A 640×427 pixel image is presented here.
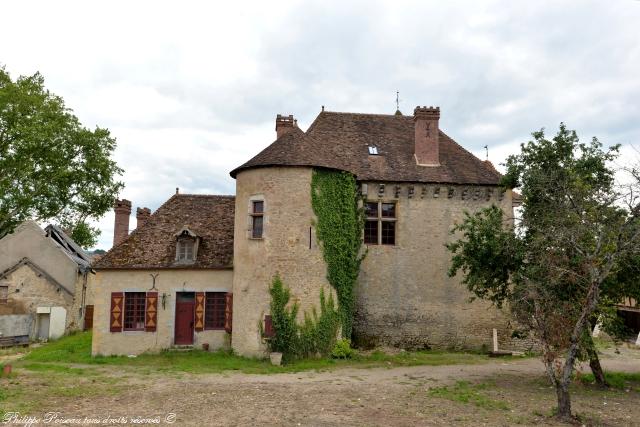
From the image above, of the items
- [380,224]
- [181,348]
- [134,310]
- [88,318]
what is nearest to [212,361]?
[181,348]

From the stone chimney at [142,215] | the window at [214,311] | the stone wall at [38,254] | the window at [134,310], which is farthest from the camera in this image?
the stone wall at [38,254]

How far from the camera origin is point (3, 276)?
936 inches

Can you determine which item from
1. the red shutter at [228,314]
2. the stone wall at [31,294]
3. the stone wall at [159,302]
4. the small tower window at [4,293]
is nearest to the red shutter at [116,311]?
the stone wall at [159,302]

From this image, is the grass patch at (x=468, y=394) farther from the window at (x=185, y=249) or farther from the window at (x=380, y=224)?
the window at (x=185, y=249)

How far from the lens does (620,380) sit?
13.5m

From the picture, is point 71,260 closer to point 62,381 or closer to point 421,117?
point 62,381

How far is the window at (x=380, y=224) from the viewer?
1967cm

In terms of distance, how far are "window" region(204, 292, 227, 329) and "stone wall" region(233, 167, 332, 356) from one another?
1.12m

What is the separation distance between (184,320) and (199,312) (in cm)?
66

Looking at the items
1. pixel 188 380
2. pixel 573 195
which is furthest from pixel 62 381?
pixel 573 195

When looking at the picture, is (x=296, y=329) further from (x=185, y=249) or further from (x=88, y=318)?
(x=88, y=318)

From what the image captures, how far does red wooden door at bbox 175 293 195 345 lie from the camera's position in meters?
17.6

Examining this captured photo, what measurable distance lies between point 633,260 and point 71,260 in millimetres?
24927

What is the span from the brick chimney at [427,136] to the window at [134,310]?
12.7 meters
